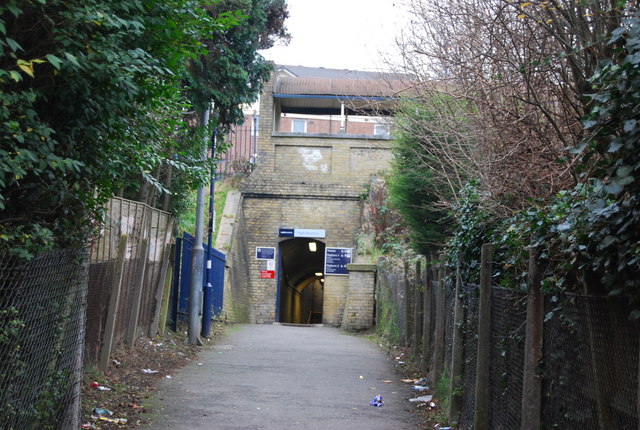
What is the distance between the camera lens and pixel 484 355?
6457mm

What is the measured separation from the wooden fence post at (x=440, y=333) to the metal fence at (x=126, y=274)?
4.47 meters

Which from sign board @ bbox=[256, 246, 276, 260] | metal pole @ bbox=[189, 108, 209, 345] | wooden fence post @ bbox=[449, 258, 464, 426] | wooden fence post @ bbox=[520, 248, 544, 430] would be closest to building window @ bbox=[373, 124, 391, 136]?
metal pole @ bbox=[189, 108, 209, 345]

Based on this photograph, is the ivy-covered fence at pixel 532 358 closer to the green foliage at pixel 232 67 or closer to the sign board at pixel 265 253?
the green foliage at pixel 232 67

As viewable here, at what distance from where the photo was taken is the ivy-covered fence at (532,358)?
344cm

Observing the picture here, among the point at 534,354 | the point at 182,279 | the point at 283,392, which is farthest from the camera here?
the point at 182,279

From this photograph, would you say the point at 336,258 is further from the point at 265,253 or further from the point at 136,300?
the point at 136,300

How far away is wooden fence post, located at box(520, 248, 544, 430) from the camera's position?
15.7 ft

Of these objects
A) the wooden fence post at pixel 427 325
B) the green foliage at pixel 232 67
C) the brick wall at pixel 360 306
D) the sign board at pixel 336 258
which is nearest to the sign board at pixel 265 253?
the sign board at pixel 336 258

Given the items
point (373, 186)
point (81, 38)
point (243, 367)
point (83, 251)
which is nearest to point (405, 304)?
point (243, 367)

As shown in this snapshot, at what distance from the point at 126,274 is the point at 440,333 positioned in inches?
192

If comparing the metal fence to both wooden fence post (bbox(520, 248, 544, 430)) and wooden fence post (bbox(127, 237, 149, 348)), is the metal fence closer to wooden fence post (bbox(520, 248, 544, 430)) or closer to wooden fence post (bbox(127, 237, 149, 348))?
wooden fence post (bbox(127, 237, 149, 348))

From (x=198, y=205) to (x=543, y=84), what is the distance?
9.41m

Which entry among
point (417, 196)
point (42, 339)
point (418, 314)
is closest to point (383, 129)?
point (417, 196)

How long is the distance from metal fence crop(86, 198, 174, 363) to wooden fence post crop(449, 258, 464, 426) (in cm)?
409
